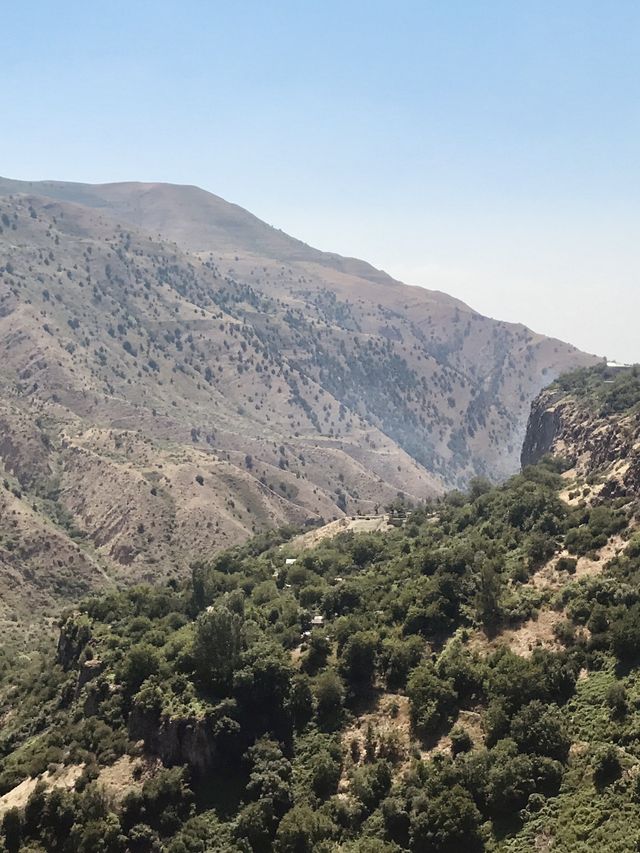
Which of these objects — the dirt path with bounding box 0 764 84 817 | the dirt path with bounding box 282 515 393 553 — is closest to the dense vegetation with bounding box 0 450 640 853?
the dirt path with bounding box 0 764 84 817

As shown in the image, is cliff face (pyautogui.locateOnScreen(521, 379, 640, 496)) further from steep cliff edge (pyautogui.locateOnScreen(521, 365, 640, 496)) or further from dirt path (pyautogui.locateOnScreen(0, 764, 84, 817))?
dirt path (pyautogui.locateOnScreen(0, 764, 84, 817))

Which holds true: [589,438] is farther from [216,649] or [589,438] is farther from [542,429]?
[216,649]

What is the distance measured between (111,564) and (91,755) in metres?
97.0

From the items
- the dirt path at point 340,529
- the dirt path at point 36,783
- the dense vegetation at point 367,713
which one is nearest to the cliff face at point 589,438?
the dense vegetation at point 367,713

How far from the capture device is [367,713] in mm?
60344

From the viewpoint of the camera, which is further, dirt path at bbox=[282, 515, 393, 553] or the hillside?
dirt path at bbox=[282, 515, 393, 553]

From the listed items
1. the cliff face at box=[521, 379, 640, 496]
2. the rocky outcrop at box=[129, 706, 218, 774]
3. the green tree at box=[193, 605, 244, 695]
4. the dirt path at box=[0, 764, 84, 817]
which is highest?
the cliff face at box=[521, 379, 640, 496]

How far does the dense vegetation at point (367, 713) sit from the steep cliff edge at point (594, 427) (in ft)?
25.2

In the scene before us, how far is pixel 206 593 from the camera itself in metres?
90.9

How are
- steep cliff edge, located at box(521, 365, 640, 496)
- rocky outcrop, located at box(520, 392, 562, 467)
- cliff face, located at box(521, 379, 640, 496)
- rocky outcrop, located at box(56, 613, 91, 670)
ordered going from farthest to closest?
rocky outcrop, located at box(520, 392, 562, 467), steep cliff edge, located at box(521, 365, 640, 496), cliff face, located at box(521, 379, 640, 496), rocky outcrop, located at box(56, 613, 91, 670)

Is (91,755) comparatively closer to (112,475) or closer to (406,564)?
(406,564)

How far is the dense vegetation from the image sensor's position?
46688 millimetres

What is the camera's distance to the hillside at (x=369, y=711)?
153 feet

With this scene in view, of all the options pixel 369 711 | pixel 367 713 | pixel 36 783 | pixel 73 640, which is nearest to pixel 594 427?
pixel 369 711
